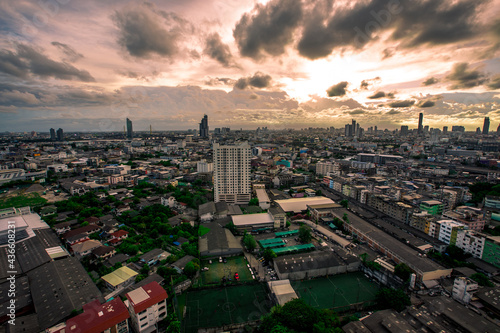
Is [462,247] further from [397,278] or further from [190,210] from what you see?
[190,210]

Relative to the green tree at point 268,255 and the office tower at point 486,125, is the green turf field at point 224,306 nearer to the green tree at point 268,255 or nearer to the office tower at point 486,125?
the green tree at point 268,255

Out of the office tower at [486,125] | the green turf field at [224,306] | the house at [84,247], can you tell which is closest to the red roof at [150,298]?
the green turf field at [224,306]

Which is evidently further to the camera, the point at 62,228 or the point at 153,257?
the point at 62,228

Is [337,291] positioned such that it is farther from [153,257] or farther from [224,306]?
[153,257]

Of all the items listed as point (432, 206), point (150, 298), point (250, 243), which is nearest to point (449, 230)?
point (432, 206)

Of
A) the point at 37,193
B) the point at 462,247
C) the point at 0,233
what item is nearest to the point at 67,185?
the point at 37,193
